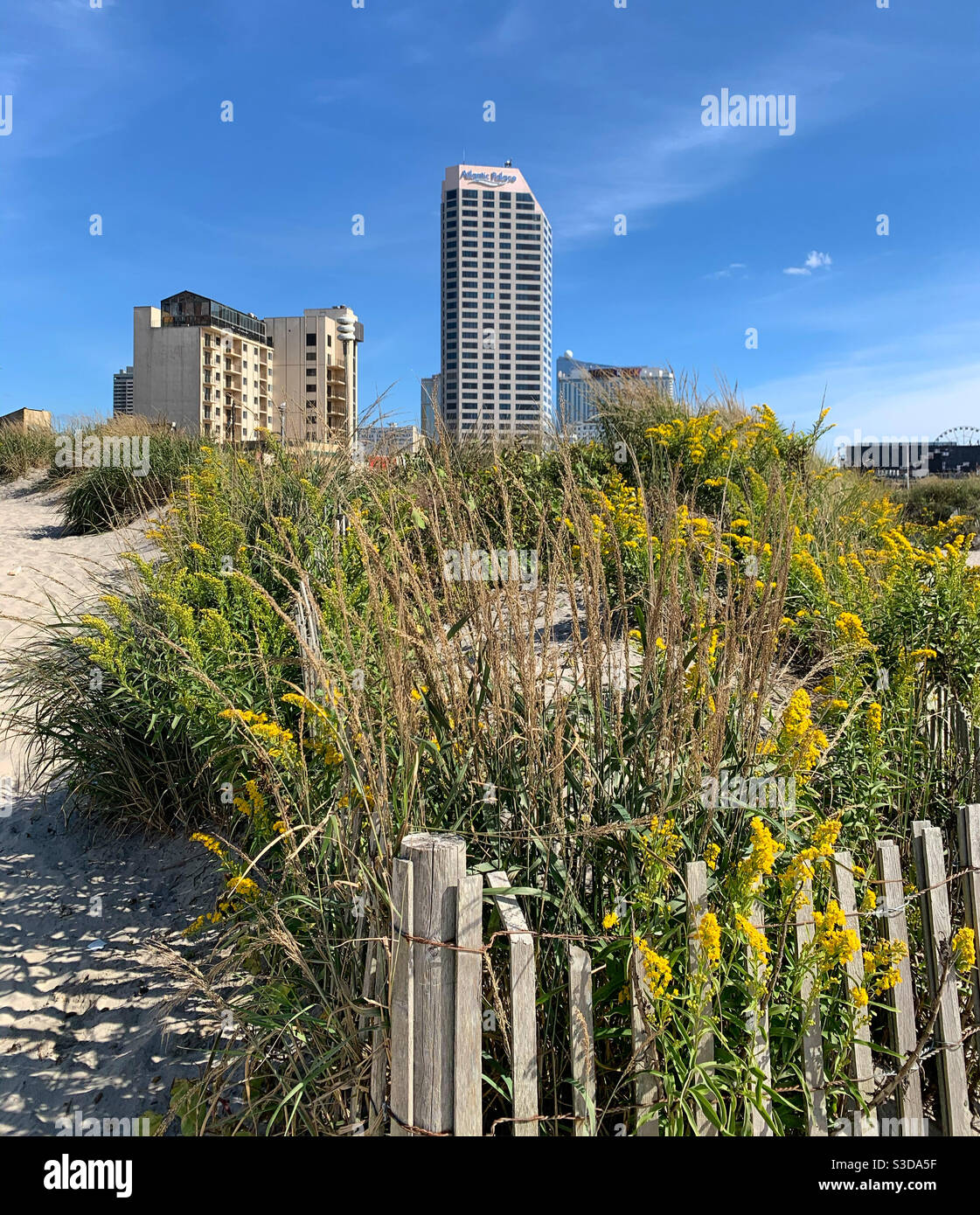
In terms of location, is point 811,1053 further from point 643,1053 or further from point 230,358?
point 230,358

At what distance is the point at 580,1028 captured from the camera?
1.66 m

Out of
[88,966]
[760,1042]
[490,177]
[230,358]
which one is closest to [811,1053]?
[760,1042]

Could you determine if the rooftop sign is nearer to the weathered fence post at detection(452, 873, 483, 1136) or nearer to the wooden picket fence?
the wooden picket fence

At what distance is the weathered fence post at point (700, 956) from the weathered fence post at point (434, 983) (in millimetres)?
549

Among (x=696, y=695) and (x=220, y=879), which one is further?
(x=220, y=879)

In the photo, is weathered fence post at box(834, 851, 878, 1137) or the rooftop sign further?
the rooftop sign

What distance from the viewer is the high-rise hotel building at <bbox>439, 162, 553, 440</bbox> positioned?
135 ft

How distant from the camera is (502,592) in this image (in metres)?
2.20

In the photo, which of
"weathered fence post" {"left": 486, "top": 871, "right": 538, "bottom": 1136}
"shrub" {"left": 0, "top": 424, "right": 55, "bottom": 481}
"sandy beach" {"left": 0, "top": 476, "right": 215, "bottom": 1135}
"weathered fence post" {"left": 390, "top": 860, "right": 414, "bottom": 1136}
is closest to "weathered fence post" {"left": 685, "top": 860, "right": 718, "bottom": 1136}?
"weathered fence post" {"left": 486, "top": 871, "right": 538, "bottom": 1136}

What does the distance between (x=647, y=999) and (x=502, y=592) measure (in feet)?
3.48

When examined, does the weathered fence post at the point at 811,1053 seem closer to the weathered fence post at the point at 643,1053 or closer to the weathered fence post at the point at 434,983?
the weathered fence post at the point at 643,1053

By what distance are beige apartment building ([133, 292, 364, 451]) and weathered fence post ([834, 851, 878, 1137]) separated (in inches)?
1881
